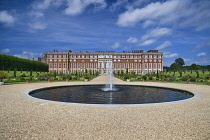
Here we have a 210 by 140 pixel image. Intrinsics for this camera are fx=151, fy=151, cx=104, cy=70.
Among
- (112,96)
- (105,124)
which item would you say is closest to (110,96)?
(112,96)

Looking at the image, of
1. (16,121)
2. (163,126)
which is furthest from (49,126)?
(163,126)

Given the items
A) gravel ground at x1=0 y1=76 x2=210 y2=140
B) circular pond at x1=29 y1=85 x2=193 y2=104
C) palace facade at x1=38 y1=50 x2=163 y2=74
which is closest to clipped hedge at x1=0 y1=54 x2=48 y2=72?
palace facade at x1=38 y1=50 x2=163 y2=74

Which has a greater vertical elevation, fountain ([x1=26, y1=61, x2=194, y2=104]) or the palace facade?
the palace facade

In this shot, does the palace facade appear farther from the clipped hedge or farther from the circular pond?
the circular pond

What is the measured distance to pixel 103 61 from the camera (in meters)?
56.8

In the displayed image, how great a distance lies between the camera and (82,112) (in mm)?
5312

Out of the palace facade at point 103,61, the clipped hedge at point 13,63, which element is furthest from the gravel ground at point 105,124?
the palace facade at point 103,61

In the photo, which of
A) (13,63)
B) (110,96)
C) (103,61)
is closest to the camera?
(110,96)

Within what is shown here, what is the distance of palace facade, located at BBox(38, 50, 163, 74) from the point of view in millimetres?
55844

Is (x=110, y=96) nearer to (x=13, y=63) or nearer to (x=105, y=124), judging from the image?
(x=105, y=124)

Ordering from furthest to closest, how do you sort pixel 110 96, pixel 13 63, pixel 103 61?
pixel 103 61, pixel 13 63, pixel 110 96

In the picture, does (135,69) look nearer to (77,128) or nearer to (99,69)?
(99,69)

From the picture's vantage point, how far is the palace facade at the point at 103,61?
55.8m

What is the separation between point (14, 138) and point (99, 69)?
53.8 meters
